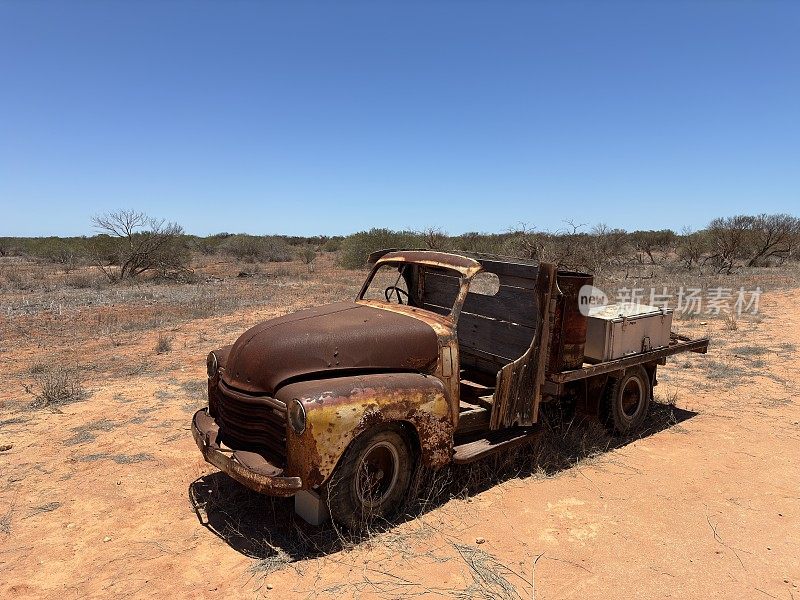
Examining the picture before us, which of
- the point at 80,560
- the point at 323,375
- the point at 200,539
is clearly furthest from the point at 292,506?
the point at 80,560

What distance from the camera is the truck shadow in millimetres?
3803

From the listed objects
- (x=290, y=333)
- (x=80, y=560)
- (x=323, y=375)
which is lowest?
(x=80, y=560)

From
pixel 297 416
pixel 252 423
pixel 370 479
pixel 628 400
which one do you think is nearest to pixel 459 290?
pixel 370 479

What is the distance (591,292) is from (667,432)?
7.30 ft

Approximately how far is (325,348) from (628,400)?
161 inches

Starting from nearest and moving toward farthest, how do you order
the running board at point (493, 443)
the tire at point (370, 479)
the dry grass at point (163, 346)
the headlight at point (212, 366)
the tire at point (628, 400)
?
the tire at point (370, 479), the running board at point (493, 443), the headlight at point (212, 366), the tire at point (628, 400), the dry grass at point (163, 346)

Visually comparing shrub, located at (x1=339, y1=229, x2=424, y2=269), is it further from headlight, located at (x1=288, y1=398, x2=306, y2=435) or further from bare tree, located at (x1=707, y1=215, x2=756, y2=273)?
headlight, located at (x1=288, y1=398, x2=306, y2=435)

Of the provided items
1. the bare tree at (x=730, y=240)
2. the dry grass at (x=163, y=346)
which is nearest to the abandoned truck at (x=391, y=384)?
the dry grass at (x=163, y=346)

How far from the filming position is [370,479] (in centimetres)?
396

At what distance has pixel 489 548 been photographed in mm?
3824

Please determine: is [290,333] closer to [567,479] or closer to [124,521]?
[124,521]

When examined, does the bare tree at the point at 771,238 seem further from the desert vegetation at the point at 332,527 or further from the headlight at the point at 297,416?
the headlight at the point at 297,416

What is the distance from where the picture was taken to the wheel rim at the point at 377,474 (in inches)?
151

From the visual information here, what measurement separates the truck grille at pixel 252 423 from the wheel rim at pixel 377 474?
569mm
